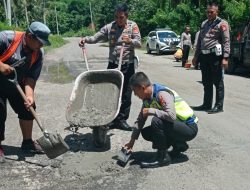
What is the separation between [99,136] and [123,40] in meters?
1.54

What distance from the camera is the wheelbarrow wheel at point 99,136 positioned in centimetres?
613

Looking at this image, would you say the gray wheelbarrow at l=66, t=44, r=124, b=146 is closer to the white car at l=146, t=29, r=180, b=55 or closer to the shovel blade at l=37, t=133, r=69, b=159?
the shovel blade at l=37, t=133, r=69, b=159

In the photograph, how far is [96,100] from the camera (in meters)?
6.80

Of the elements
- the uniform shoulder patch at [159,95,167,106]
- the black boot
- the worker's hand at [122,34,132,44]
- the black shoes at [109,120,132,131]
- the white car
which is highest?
the worker's hand at [122,34,132,44]

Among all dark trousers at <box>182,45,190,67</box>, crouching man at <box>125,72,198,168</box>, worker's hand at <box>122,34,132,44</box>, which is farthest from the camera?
dark trousers at <box>182,45,190,67</box>

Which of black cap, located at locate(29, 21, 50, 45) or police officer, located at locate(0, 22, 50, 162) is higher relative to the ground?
black cap, located at locate(29, 21, 50, 45)

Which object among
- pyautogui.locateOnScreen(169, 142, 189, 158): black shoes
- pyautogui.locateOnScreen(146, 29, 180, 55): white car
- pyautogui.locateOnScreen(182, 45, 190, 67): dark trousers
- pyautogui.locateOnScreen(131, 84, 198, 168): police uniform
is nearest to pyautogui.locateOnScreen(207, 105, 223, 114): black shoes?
pyautogui.locateOnScreen(169, 142, 189, 158): black shoes

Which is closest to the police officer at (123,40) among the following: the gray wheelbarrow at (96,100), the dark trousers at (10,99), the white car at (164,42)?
the gray wheelbarrow at (96,100)

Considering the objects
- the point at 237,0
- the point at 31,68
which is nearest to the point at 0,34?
the point at 31,68

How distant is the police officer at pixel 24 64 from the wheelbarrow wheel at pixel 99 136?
738 mm

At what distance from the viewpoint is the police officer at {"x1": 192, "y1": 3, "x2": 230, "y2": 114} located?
8.34m

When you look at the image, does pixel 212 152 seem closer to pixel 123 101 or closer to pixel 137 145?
pixel 137 145

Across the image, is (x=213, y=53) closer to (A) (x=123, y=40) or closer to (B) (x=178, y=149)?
(A) (x=123, y=40)

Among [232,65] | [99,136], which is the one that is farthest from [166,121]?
[232,65]
